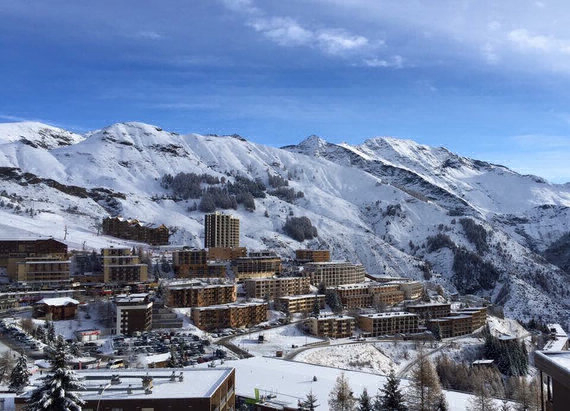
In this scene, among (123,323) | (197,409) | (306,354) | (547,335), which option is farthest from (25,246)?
(547,335)

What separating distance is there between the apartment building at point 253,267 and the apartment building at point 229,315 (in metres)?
20.2

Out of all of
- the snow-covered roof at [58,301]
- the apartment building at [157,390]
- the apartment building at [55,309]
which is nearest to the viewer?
the apartment building at [157,390]

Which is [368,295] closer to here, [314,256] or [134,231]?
[314,256]

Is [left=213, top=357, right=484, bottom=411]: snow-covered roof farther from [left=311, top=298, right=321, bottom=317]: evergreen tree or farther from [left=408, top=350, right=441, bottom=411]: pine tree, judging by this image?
[left=311, top=298, right=321, bottom=317]: evergreen tree

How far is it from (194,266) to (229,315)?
969 inches

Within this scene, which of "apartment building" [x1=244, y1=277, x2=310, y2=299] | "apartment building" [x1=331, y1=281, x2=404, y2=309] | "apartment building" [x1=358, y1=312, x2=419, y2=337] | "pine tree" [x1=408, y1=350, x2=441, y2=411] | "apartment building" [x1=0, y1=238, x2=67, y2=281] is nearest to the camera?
"pine tree" [x1=408, y1=350, x2=441, y2=411]

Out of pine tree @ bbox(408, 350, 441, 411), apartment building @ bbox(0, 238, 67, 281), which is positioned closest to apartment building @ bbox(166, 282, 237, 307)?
apartment building @ bbox(0, 238, 67, 281)

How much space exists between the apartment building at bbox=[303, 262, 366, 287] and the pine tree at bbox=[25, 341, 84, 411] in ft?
319

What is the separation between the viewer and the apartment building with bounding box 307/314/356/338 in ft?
270

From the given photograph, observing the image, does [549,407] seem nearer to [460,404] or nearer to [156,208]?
[460,404]

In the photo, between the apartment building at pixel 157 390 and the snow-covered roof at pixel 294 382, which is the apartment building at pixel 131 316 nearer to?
the snow-covered roof at pixel 294 382

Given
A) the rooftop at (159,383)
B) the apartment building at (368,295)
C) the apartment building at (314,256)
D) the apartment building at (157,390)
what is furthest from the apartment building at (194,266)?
the apartment building at (157,390)

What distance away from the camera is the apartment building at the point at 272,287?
9656 cm

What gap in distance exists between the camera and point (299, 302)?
310 feet
